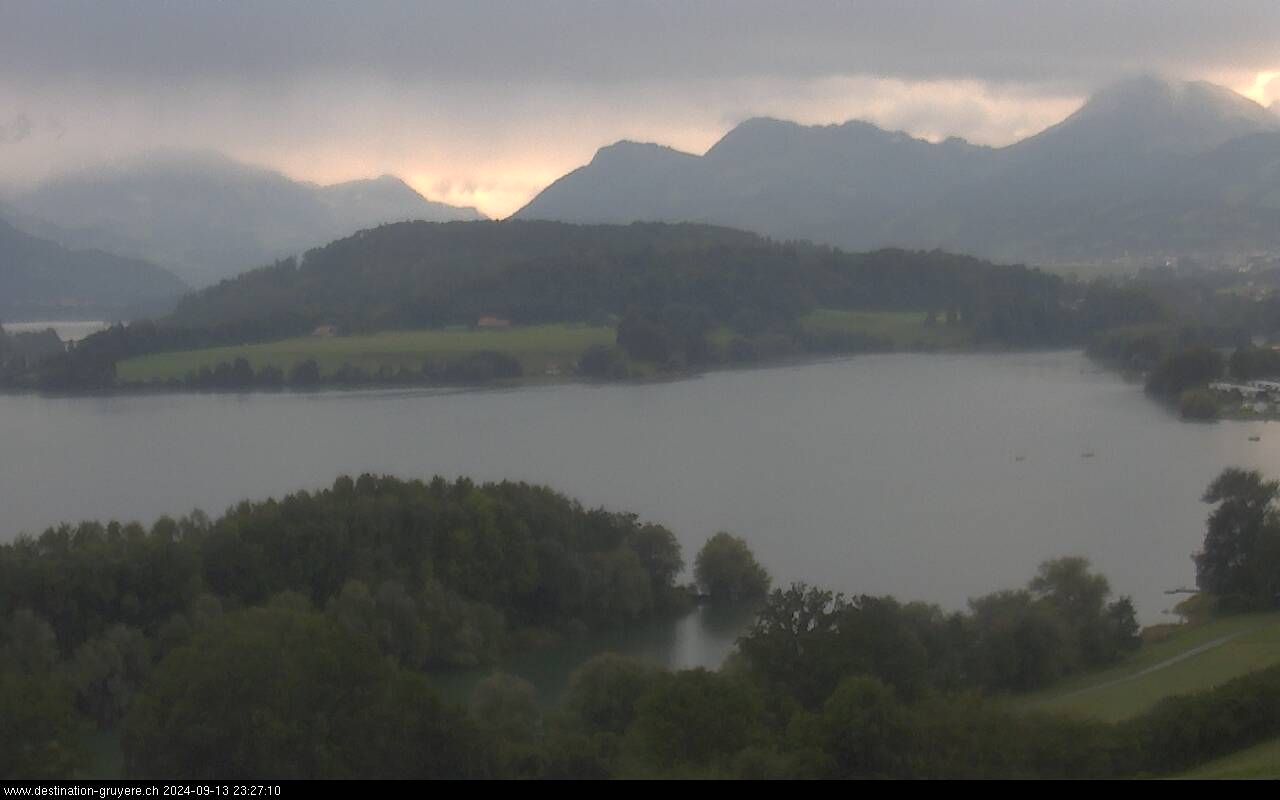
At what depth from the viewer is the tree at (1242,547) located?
1080 centimetres

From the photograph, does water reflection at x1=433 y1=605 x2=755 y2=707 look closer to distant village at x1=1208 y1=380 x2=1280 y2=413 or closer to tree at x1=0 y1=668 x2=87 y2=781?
tree at x1=0 y1=668 x2=87 y2=781

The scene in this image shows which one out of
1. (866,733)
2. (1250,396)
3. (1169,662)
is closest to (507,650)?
(1169,662)

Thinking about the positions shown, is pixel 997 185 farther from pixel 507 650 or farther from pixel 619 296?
pixel 507 650

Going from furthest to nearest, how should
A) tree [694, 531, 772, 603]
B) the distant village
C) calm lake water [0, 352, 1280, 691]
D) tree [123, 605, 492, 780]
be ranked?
1. the distant village
2. calm lake water [0, 352, 1280, 691]
3. tree [694, 531, 772, 603]
4. tree [123, 605, 492, 780]

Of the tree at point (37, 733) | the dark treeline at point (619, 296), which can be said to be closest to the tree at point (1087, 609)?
the tree at point (37, 733)

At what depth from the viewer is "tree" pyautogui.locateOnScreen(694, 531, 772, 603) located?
12.5 m

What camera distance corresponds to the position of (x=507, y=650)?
11109 mm

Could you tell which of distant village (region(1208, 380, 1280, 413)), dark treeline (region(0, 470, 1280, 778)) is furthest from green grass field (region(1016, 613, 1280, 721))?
distant village (region(1208, 380, 1280, 413))

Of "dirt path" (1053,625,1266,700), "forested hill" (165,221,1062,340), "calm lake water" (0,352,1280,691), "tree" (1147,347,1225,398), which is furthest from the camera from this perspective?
"forested hill" (165,221,1062,340)

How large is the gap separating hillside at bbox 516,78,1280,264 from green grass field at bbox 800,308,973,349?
94.3 ft

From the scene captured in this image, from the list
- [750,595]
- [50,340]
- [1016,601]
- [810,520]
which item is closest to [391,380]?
[50,340]

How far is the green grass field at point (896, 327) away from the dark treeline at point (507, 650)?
2653cm

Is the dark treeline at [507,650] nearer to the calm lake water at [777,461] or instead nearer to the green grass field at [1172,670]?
the green grass field at [1172,670]

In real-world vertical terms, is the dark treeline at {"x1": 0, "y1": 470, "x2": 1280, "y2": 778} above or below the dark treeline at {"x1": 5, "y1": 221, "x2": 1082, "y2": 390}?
below
